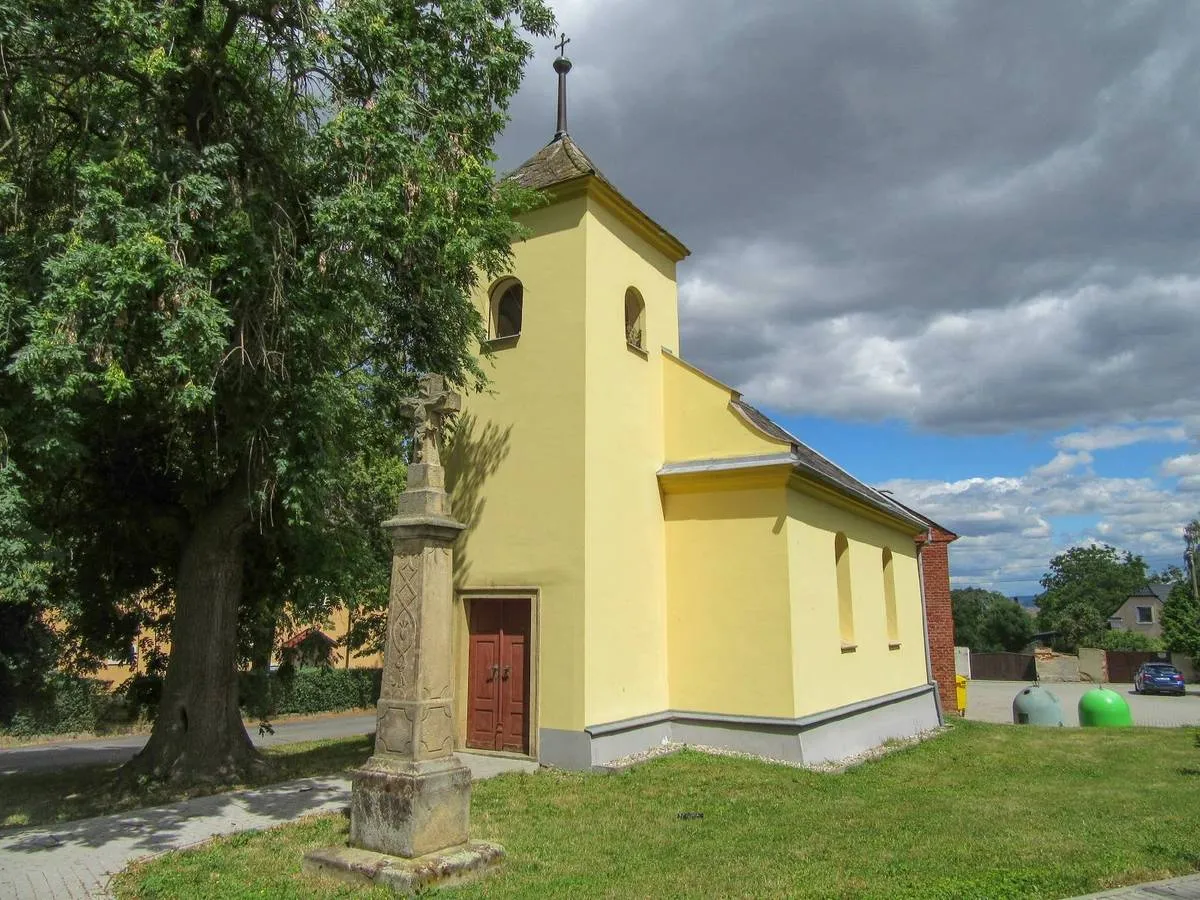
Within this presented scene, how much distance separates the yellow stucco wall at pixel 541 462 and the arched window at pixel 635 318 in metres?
1.92

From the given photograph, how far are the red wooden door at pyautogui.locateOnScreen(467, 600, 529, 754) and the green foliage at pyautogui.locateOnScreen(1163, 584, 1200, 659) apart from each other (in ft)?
153

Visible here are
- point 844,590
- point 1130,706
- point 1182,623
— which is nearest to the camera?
point 844,590

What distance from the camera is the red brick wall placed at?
917 inches

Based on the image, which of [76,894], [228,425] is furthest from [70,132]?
[76,894]

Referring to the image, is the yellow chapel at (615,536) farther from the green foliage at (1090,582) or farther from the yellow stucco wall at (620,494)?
the green foliage at (1090,582)

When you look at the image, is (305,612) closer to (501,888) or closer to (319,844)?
(319,844)

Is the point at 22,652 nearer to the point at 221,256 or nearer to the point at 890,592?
the point at 221,256

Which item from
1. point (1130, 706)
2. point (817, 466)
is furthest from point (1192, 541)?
point (817, 466)

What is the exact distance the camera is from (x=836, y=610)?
1464 centimetres

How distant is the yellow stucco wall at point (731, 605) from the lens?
41.4 ft

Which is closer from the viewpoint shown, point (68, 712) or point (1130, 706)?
point (68, 712)

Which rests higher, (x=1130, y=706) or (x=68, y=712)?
(x=68, y=712)

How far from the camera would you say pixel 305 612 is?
1237cm

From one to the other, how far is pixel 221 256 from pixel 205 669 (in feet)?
18.8
